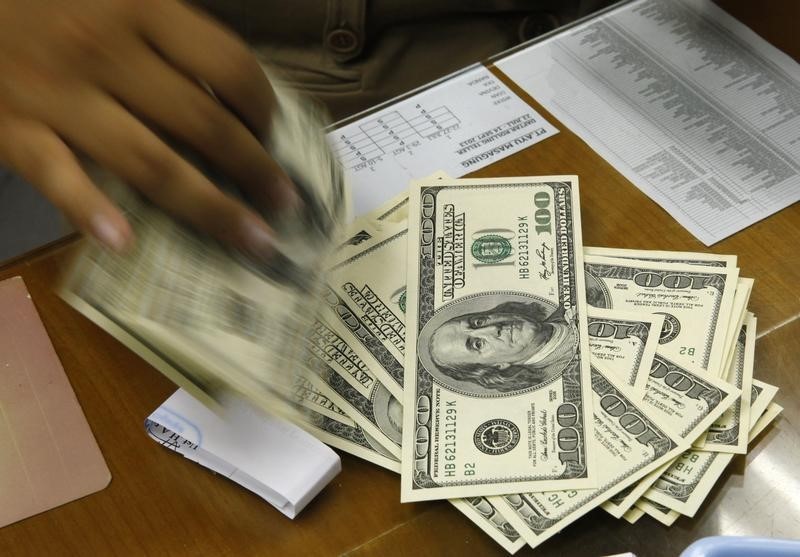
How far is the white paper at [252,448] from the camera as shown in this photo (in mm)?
626

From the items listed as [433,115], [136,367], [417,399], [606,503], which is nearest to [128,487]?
[136,367]

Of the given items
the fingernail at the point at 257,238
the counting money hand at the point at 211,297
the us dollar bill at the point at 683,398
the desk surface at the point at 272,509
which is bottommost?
the desk surface at the point at 272,509

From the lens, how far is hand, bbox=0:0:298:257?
0.62m

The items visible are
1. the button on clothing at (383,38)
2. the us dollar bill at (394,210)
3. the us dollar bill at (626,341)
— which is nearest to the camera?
the us dollar bill at (626,341)

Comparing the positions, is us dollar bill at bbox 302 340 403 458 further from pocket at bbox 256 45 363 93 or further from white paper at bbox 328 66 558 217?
pocket at bbox 256 45 363 93

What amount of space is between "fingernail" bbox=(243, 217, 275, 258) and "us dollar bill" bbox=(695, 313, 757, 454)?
1.07 feet

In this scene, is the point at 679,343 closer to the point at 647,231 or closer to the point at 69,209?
the point at 647,231

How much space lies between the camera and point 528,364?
0.69 meters

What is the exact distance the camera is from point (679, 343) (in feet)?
2.31

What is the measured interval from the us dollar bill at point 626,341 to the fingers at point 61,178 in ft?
1.13

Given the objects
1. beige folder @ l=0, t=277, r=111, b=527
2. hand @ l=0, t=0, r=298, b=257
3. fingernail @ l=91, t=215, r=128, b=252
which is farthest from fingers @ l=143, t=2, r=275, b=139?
beige folder @ l=0, t=277, r=111, b=527

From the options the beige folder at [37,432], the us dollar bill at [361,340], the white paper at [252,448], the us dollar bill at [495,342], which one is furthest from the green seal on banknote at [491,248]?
the beige folder at [37,432]

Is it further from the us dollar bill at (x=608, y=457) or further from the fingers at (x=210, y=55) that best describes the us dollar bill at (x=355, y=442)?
the fingers at (x=210, y=55)

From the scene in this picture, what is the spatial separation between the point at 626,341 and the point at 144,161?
366 mm
